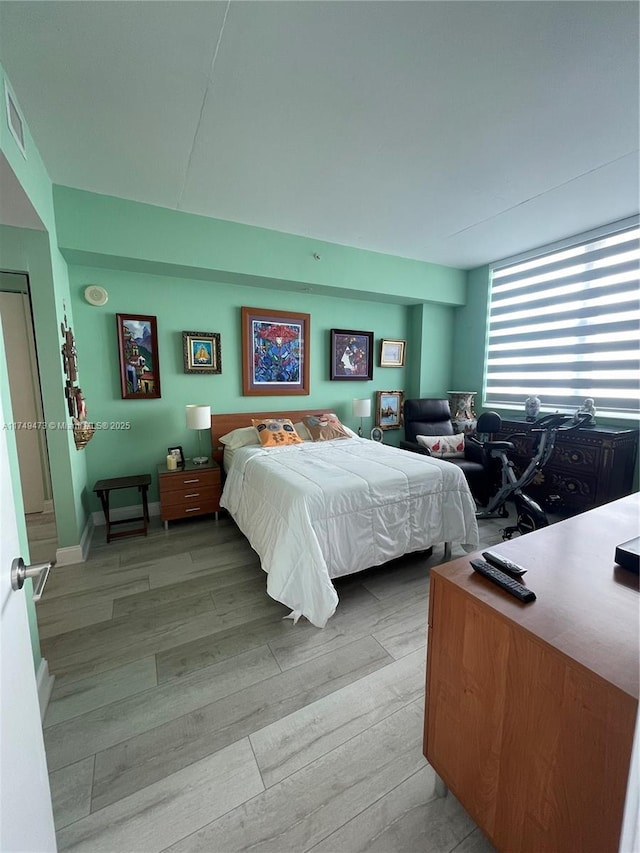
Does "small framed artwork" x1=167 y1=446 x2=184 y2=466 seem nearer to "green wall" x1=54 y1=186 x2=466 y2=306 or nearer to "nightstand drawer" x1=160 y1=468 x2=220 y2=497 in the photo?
"nightstand drawer" x1=160 y1=468 x2=220 y2=497

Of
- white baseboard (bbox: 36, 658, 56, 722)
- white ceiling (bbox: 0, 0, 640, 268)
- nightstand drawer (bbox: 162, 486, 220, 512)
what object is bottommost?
white baseboard (bbox: 36, 658, 56, 722)

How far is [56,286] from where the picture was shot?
95.2 inches

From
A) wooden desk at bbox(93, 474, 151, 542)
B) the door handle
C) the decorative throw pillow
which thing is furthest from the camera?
the decorative throw pillow

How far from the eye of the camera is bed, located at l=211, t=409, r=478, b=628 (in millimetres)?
1937

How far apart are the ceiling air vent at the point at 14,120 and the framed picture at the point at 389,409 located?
12.4 ft

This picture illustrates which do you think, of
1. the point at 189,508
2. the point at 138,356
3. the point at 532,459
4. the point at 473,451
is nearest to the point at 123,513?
the point at 189,508

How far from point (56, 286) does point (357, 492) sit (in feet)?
8.40

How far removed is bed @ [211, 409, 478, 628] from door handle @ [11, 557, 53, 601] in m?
1.28

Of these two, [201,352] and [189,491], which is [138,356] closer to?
[201,352]

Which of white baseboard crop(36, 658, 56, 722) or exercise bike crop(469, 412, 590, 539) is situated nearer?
white baseboard crop(36, 658, 56, 722)

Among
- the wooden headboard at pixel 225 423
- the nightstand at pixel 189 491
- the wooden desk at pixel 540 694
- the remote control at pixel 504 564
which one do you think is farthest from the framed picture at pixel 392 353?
the remote control at pixel 504 564

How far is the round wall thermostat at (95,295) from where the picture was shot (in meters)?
2.98

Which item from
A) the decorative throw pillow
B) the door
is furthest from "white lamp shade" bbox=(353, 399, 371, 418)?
the door

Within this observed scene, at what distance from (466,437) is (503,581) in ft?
10.1
